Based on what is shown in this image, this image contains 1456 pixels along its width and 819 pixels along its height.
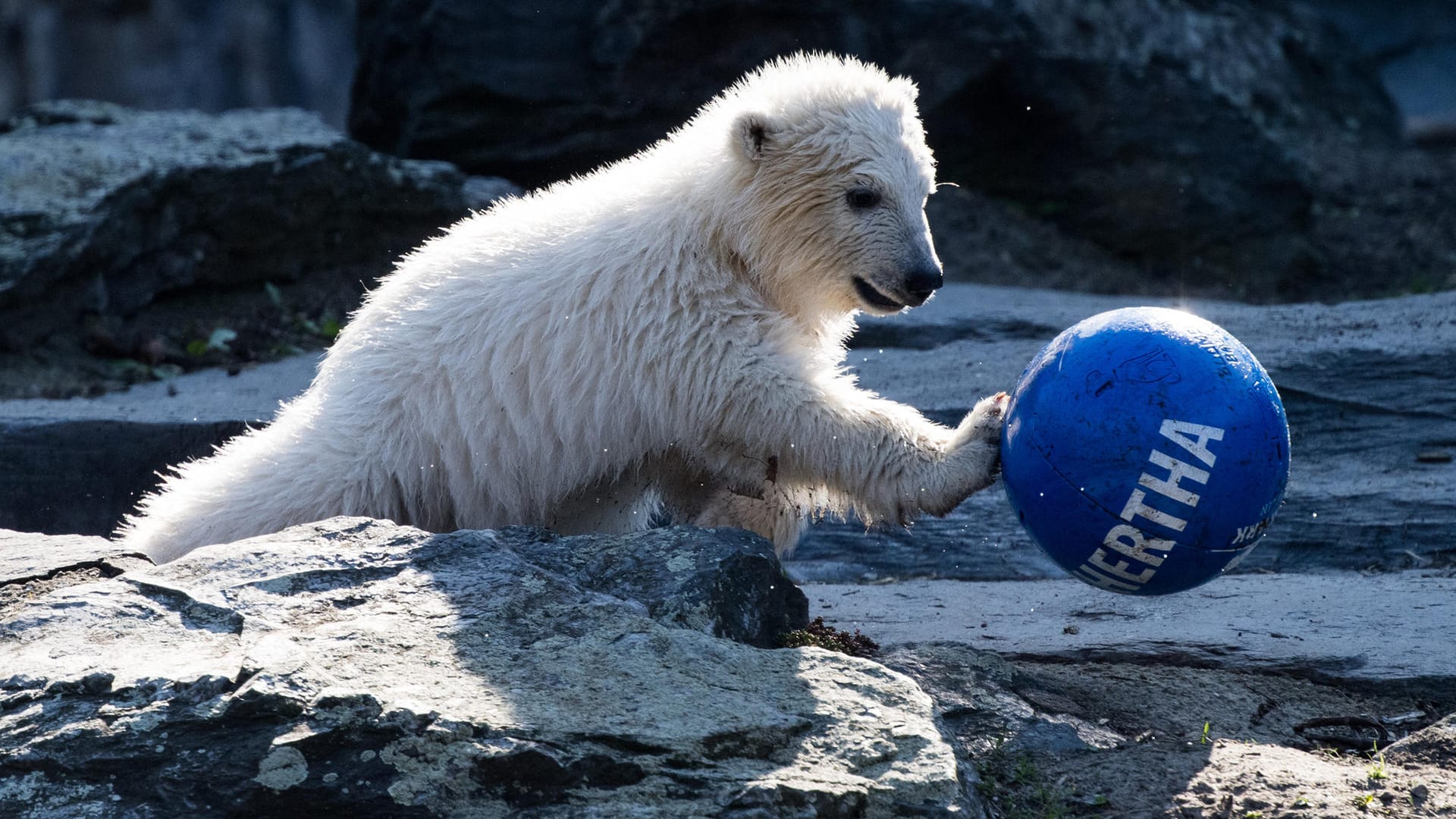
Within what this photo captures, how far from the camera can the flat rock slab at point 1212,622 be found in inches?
150

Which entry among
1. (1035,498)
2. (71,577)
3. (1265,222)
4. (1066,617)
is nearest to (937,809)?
(1035,498)

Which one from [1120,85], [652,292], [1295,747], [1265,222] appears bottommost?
[1295,747]

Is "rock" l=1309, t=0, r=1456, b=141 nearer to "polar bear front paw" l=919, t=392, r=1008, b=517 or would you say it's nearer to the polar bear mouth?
the polar bear mouth

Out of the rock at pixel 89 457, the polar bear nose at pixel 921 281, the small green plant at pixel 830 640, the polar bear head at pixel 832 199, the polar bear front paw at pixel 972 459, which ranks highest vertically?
the polar bear head at pixel 832 199

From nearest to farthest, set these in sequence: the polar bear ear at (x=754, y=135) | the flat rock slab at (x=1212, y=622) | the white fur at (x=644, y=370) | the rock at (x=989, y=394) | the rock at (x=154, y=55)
A: the flat rock slab at (x=1212, y=622) < the white fur at (x=644, y=370) < the polar bear ear at (x=754, y=135) < the rock at (x=989, y=394) < the rock at (x=154, y=55)

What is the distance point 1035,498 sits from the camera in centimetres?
354

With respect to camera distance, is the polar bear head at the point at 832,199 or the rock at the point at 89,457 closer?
the polar bear head at the point at 832,199

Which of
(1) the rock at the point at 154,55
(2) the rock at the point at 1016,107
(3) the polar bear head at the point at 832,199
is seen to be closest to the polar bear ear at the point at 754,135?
(3) the polar bear head at the point at 832,199

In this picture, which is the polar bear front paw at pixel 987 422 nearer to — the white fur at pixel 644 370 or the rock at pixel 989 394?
the white fur at pixel 644 370

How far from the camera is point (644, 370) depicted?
4016 millimetres

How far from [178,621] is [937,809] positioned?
5.46ft

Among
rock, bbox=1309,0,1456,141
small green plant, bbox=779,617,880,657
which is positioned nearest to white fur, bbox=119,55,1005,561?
small green plant, bbox=779,617,880,657

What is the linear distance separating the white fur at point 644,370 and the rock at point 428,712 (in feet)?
2.94

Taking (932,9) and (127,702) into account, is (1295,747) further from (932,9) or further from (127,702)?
(932,9)
